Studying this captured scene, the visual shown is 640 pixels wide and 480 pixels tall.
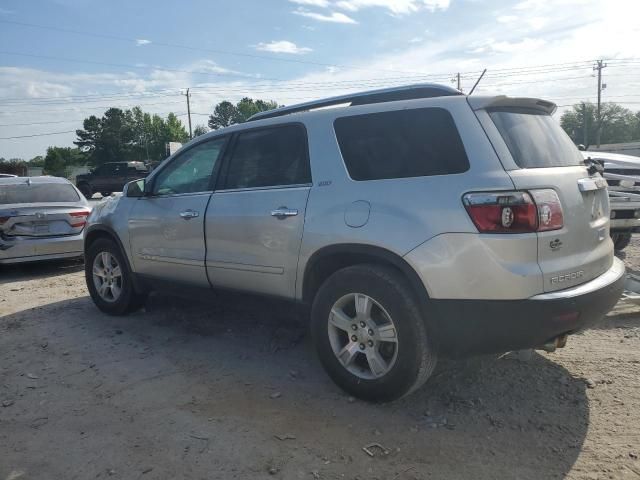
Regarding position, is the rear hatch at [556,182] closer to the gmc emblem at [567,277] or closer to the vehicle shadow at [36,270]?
the gmc emblem at [567,277]

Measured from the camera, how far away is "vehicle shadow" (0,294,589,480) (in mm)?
2793

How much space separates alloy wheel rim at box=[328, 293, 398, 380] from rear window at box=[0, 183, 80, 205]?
682 centimetres

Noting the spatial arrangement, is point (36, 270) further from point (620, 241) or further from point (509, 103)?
point (620, 241)

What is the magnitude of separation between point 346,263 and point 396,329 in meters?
0.61

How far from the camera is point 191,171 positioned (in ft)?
15.5

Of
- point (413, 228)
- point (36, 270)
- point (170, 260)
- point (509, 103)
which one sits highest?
point (509, 103)

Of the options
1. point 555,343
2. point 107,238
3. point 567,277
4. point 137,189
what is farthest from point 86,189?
point 567,277

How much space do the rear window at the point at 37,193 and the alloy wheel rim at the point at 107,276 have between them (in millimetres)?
3430

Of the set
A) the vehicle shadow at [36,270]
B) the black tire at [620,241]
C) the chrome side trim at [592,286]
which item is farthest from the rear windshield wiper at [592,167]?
the vehicle shadow at [36,270]

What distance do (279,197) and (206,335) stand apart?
70.7 inches

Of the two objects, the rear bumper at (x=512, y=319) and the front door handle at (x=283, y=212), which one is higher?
the front door handle at (x=283, y=212)

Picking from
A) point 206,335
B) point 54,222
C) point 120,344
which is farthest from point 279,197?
point 54,222

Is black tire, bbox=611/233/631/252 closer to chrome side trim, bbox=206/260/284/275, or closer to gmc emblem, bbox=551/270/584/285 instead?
gmc emblem, bbox=551/270/584/285

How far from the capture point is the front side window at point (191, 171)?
4.51 meters
